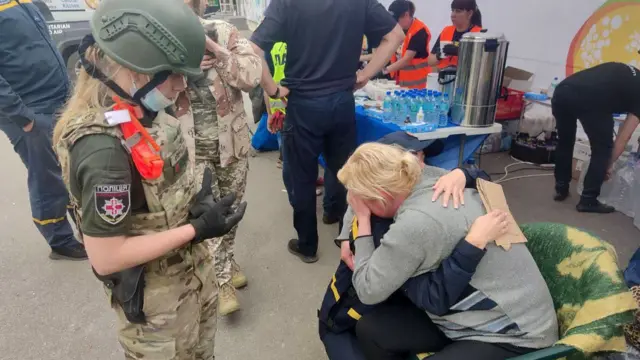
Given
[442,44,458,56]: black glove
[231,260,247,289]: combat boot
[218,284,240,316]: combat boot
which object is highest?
[442,44,458,56]: black glove

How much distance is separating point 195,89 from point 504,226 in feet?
4.97

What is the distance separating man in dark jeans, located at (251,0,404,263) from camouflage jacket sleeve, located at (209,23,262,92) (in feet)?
1.49

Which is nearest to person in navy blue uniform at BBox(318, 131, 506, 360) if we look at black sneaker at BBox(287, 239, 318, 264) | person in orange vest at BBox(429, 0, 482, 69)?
black sneaker at BBox(287, 239, 318, 264)

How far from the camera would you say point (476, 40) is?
2863 mm

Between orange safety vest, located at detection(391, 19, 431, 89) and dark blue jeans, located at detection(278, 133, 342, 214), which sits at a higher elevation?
orange safety vest, located at detection(391, 19, 431, 89)

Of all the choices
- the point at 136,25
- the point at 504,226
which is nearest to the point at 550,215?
the point at 504,226

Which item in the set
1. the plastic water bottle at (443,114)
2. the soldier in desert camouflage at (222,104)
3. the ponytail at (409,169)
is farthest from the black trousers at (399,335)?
the plastic water bottle at (443,114)

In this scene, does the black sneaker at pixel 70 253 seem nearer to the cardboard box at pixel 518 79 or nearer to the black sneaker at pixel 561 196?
the black sneaker at pixel 561 196

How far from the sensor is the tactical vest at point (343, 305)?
1.74 m

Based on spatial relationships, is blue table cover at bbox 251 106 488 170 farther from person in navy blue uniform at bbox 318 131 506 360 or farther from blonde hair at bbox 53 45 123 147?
blonde hair at bbox 53 45 123 147

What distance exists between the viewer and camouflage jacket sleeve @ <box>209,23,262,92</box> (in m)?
2.08

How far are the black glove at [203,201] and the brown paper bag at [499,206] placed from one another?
938 millimetres

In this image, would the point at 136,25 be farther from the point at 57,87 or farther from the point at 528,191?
the point at 528,191

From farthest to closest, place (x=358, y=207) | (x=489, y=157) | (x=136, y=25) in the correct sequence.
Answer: (x=489, y=157)
(x=358, y=207)
(x=136, y=25)
